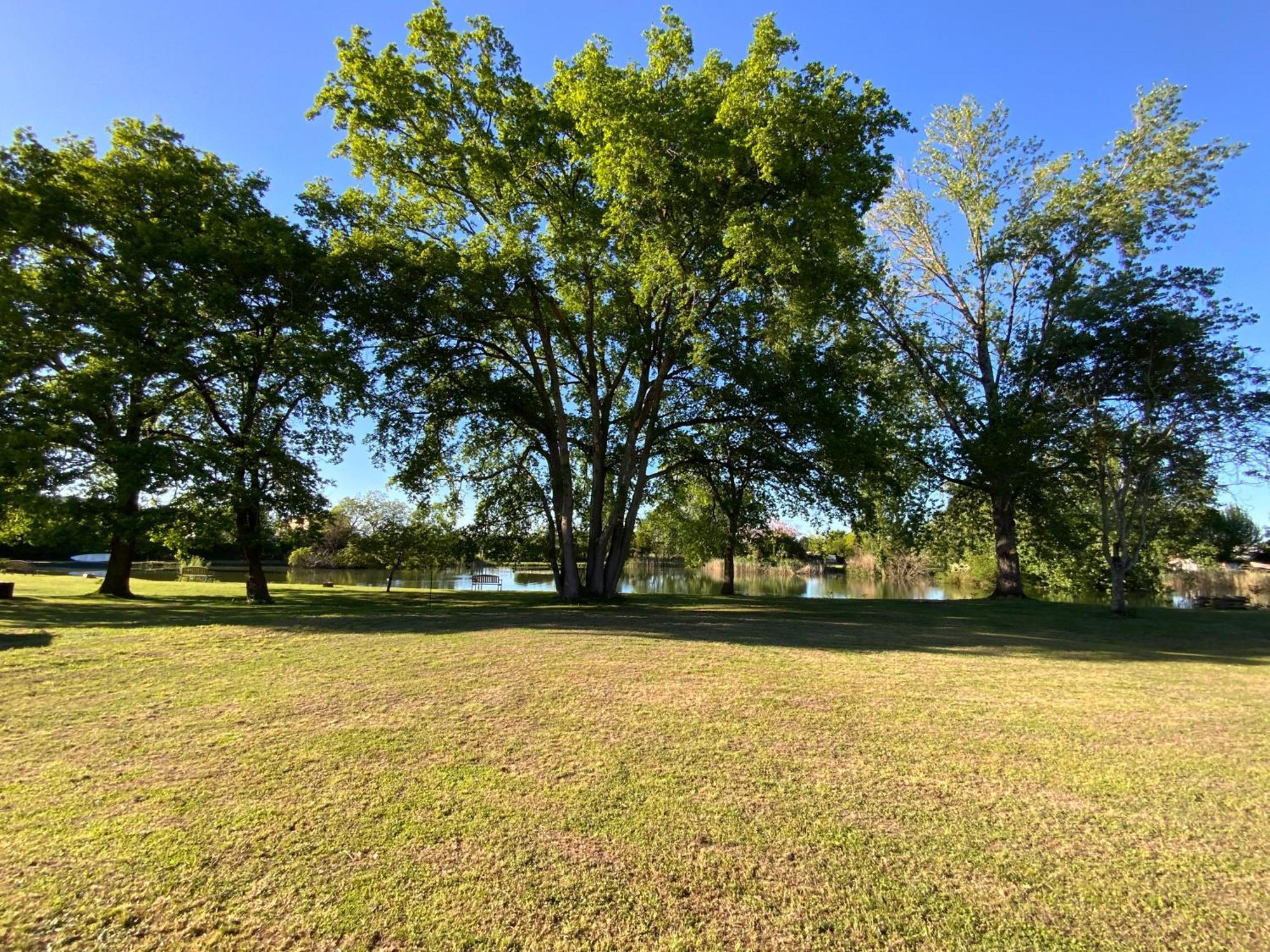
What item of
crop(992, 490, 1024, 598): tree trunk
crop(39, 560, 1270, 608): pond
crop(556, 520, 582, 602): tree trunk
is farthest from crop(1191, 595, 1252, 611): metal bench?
crop(556, 520, 582, 602): tree trunk

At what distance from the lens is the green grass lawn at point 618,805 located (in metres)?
2.48

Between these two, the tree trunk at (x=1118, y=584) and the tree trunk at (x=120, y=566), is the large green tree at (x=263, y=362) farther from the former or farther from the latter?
the tree trunk at (x=1118, y=584)

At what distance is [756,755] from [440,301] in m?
15.4

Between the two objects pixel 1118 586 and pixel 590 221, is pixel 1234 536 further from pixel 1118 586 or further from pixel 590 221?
pixel 590 221

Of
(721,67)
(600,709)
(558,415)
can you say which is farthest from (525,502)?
(600,709)

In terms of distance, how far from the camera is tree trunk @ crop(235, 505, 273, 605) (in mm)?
15906

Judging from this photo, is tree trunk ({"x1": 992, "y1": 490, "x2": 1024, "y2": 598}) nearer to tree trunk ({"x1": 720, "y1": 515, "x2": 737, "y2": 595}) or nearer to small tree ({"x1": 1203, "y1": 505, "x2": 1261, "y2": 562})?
tree trunk ({"x1": 720, "y1": 515, "x2": 737, "y2": 595})

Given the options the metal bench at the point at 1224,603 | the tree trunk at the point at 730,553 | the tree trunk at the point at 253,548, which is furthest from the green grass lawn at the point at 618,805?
the metal bench at the point at 1224,603

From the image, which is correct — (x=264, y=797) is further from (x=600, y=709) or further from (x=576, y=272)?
(x=576, y=272)

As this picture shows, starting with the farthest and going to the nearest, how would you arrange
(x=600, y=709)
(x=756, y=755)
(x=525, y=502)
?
(x=525, y=502)
(x=600, y=709)
(x=756, y=755)

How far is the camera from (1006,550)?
2205 centimetres

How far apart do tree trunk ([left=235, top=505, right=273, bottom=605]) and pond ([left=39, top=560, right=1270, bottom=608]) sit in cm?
1119

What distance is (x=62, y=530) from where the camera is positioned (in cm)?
1449

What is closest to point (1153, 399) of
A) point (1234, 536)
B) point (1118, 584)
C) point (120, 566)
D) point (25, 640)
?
point (1118, 584)
